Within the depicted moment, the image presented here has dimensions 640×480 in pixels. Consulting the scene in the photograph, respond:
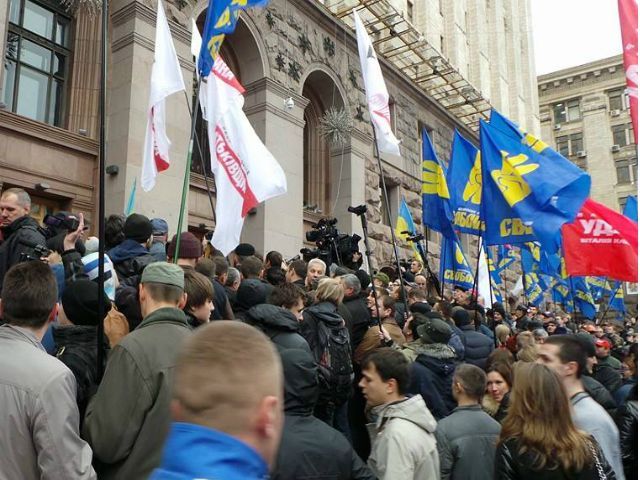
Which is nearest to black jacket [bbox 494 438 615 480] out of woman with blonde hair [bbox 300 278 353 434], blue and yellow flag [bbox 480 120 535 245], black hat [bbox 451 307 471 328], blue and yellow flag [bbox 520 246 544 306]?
woman with blonde hair [bbox 300 278 353 434]

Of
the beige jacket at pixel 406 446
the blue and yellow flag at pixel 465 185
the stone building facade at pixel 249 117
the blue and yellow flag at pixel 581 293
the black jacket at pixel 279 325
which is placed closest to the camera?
the beige jacket at pixel 406 446

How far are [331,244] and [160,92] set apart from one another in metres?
3.31

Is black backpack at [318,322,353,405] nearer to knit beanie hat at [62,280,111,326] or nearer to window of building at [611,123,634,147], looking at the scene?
knit beanie hat at [62,280,111,326]

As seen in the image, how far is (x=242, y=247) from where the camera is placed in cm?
651

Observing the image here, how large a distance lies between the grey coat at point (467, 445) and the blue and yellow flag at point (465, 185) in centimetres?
597

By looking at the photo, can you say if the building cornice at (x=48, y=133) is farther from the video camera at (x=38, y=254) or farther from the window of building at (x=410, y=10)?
the window of building at (x=410, y=10)

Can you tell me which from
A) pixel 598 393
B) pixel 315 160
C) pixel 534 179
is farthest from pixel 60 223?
pixel 315 160

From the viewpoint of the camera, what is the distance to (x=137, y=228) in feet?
14.7

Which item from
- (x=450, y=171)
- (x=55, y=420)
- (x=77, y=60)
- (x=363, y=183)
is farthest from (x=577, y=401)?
(x=363, y=183)

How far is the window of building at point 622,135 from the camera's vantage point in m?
43.3

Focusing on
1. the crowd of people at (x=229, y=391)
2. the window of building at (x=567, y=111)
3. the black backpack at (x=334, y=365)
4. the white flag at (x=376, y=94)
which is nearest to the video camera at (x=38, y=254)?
the crowd of people at (x=229, y=391)

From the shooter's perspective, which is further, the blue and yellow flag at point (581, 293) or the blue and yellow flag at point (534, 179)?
the blue and yellow flag at point (581, 293)

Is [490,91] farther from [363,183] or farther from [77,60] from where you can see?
[77,60]

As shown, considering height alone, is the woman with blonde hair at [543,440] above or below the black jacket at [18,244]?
below
